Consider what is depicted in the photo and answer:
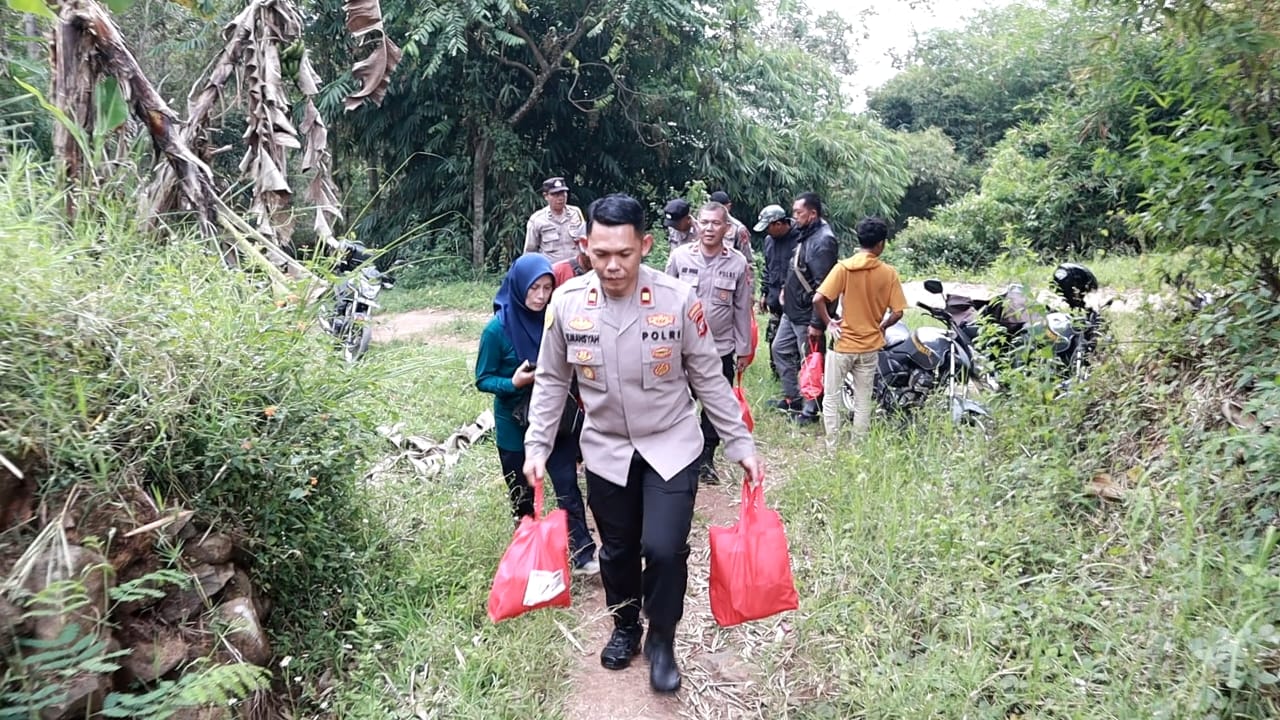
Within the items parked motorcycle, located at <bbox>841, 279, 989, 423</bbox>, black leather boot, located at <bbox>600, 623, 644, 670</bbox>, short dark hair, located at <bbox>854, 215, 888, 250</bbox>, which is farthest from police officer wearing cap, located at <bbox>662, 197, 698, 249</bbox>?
black leather boot, located at <bbox>600, 623, 644, 670</bbox>

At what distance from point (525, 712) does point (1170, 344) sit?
3.68 m

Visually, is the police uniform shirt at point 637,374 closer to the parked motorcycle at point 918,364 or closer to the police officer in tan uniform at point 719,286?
the police officer in tan uniform at point 719,286

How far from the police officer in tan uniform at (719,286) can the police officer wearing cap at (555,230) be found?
239cm

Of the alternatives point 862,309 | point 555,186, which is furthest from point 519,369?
point 555,186

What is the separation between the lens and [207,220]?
352 cm

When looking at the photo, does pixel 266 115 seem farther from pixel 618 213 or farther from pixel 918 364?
pixel 918 364

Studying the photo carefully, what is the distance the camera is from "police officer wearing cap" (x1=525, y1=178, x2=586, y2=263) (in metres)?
7.41

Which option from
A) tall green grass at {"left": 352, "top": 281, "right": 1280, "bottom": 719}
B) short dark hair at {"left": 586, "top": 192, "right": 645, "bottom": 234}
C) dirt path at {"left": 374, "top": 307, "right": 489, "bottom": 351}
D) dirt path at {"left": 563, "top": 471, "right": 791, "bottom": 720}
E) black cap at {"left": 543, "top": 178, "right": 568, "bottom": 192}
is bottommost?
dirt path at {"left": 374, "top": 307, "right": 489, "bottom": 351}

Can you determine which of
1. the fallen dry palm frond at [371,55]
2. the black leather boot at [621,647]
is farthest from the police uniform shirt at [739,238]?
the black leather boot at [621,647]

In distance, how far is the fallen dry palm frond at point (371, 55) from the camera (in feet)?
13.2

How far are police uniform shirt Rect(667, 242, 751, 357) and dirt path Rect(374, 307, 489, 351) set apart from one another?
15.3 ft

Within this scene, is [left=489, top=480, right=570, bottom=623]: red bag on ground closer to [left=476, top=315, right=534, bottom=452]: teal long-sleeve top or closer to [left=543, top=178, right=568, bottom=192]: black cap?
[left=476, top=315, right=534, bottom=452]: teal long-sleeve top

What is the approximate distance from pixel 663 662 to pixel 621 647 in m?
0.23

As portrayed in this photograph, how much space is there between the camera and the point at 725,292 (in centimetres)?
516
